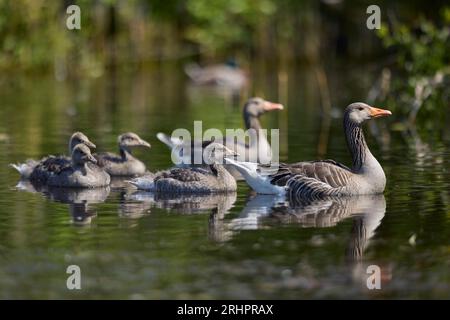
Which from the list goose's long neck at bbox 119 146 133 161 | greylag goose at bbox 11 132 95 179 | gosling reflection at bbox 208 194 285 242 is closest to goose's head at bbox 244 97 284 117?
goose's long neck at bbox 119 146 133 161

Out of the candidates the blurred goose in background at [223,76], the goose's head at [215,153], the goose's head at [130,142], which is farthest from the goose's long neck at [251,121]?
the blurred goose in background at [223,76]

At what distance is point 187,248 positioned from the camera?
13031mm

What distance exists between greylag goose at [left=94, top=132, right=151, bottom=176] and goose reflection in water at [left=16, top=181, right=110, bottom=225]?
1.42 m

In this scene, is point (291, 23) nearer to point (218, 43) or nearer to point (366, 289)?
point (218, 43)

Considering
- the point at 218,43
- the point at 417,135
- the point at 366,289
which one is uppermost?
the point at 218,43

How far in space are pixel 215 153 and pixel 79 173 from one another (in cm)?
219

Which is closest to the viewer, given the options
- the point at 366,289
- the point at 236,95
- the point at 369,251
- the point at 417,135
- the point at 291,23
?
the point at 366,289

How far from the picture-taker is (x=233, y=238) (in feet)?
44.9

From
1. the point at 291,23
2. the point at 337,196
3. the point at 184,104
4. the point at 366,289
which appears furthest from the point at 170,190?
the point at 291,23

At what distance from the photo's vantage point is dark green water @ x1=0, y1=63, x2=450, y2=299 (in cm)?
1133

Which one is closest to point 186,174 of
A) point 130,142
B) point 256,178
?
point 256,178

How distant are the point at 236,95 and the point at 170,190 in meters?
26.5

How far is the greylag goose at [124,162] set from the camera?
64.8 feet

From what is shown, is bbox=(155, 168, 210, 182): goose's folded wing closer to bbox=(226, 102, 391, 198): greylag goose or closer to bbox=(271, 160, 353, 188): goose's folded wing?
bbox=(226, 102, 391, 198): greylag goose
